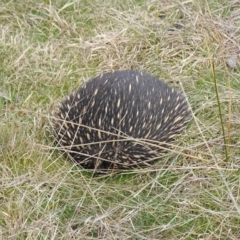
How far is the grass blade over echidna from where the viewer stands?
7.44ft

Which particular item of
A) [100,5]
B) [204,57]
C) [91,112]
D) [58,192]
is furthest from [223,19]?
[58,192]

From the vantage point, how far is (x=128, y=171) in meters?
2.36

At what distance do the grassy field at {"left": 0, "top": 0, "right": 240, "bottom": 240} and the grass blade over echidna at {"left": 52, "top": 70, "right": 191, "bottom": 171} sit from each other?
67 mm

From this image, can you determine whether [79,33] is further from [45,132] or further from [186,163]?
[186,163]

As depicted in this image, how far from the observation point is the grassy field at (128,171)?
2.00 metres

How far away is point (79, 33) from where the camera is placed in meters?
3.25

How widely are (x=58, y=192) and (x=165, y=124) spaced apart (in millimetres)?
559

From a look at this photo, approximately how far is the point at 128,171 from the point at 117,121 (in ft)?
0.74

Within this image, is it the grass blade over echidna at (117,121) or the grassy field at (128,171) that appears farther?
the grass blade over echidna at (117,121)

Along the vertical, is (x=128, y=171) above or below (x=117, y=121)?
below

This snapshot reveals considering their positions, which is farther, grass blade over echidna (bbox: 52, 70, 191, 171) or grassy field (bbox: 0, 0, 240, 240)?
grass blade over echidna (bbox: 52, 70, 191, 171)

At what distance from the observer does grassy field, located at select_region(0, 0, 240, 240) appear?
6.57 ft

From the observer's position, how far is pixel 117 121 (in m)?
2.28

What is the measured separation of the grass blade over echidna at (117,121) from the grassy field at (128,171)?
67 millimetres
